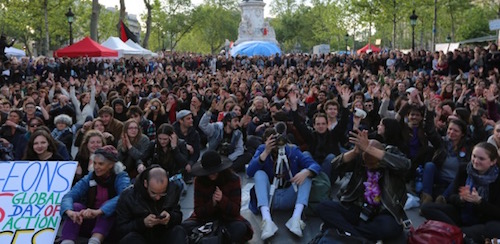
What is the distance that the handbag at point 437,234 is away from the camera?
491 cm

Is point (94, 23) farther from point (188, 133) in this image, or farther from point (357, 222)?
point (357, 222)

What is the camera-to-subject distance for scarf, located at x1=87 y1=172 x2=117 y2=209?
217 inches

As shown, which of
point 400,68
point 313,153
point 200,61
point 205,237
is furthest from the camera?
point 200,61

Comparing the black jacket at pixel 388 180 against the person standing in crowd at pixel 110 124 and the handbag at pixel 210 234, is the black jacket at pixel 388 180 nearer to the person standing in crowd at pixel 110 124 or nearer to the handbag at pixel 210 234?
the handbag at pixel 210 234

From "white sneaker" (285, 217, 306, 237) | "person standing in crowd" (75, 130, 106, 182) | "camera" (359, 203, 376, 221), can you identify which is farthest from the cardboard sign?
"camera" (359, 203, 376, 221)

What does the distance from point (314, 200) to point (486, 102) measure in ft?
16.0

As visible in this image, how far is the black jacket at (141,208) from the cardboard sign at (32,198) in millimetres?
803

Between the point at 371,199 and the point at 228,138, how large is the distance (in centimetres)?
421

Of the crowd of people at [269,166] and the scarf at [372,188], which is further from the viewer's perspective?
the scarf at [372,188]

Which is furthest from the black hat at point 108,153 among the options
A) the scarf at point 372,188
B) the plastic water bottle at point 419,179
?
the plastic water bottle at point 419,179

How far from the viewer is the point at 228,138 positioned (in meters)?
9.32

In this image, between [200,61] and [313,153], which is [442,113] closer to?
[313,153]

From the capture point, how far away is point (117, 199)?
5.32m

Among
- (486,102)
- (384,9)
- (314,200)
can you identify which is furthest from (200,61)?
(314,200)
